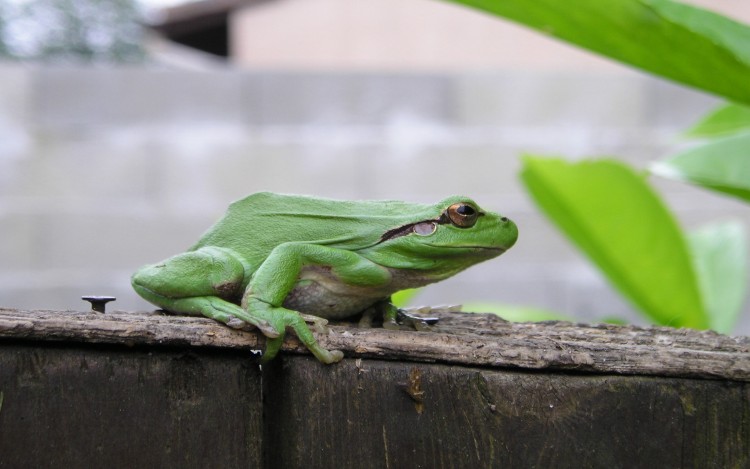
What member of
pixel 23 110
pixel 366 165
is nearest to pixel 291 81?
pixel 366 165

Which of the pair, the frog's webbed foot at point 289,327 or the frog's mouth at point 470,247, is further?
the frog's mouth at point 470,247

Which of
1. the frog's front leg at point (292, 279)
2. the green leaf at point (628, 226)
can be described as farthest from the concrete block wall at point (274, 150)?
the frog's front leg at point (292, 279)

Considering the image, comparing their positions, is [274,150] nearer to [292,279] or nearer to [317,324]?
[292,279]

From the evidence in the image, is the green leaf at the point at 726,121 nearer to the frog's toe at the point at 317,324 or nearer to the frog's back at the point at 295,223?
the frog's back at the point at 295,223

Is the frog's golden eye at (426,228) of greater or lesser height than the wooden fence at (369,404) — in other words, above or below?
above

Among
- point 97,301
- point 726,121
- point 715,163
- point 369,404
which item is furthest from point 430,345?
point 726,121

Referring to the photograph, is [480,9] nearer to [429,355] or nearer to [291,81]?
[429,355]

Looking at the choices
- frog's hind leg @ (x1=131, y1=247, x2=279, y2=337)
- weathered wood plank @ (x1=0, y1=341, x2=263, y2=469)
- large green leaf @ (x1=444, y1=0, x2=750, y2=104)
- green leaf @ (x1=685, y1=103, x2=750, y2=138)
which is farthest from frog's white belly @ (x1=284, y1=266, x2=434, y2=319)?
green leaf @ (x1=685, y1=103, x2=750, y2=138)
